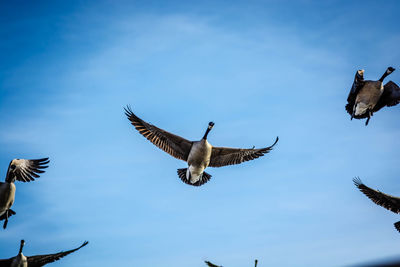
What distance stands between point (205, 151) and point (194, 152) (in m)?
0.41

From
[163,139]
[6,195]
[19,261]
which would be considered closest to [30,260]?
[19,261]

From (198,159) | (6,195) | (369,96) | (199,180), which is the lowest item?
(6,195)

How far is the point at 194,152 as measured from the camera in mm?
15297

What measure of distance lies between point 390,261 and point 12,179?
1396cm

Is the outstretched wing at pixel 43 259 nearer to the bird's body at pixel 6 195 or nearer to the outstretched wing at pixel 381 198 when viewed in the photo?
the bird's body at pixel 6 195

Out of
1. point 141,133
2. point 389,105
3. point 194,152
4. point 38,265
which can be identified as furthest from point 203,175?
point 389,105

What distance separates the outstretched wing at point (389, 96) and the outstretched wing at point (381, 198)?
3.17 metres

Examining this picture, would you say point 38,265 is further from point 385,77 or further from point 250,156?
point 385,77

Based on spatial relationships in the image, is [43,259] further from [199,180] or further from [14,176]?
[199,180]

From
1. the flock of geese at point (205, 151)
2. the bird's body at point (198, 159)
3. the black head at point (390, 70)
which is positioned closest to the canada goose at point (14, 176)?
the flock of geese at point (205, 151)

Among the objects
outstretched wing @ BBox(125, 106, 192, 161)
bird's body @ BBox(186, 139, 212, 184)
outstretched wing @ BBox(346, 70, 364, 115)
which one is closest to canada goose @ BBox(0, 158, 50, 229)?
outstretched wing @ BBox(125, 106, 192, 161)

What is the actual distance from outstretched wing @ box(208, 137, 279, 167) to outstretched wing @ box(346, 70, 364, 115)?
13.0 feet

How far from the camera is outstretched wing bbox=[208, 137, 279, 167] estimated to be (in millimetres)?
15836

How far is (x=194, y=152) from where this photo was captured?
15.3 m
